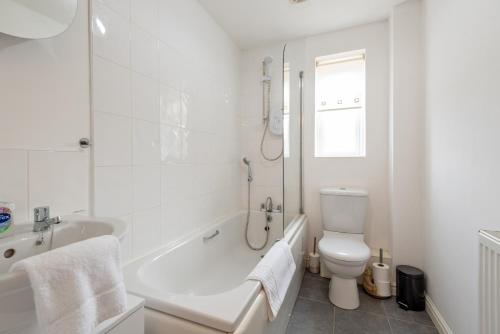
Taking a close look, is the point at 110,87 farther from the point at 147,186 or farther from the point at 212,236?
the point at 212,236

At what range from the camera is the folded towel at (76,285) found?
45cm

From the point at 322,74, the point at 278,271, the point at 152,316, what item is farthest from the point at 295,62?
the point at 152,316

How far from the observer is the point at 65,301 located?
48 centimetres

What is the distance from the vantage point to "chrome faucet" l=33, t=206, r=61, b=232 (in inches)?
31.0

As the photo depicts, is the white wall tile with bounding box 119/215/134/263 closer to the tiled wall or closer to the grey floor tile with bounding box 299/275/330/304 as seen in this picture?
the tiled wall

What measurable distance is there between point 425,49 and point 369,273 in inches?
77.1

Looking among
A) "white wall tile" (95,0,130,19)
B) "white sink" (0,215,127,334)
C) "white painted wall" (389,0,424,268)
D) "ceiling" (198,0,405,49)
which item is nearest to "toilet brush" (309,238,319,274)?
"white painted wall" (389,0,424,268)

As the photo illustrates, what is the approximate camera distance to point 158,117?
1.42 metres

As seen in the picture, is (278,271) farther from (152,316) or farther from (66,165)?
(66,165)

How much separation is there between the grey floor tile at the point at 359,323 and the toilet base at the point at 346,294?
0.15 feet

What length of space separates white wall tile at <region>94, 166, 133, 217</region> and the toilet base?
1.68 m

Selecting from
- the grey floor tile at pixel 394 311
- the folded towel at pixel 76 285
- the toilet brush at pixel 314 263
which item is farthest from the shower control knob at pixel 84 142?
the grey floor tile at pixel 394 311

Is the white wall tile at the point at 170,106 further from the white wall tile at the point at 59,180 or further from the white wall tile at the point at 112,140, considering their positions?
the white wall tile at the point at 59,180

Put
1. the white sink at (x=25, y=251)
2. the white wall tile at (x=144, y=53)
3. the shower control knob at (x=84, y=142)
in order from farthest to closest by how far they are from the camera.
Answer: the white wall tile at (x=144, y=53) → the shower control knob at (x=84, y=142) → the white sink at (x=25, y=251)
